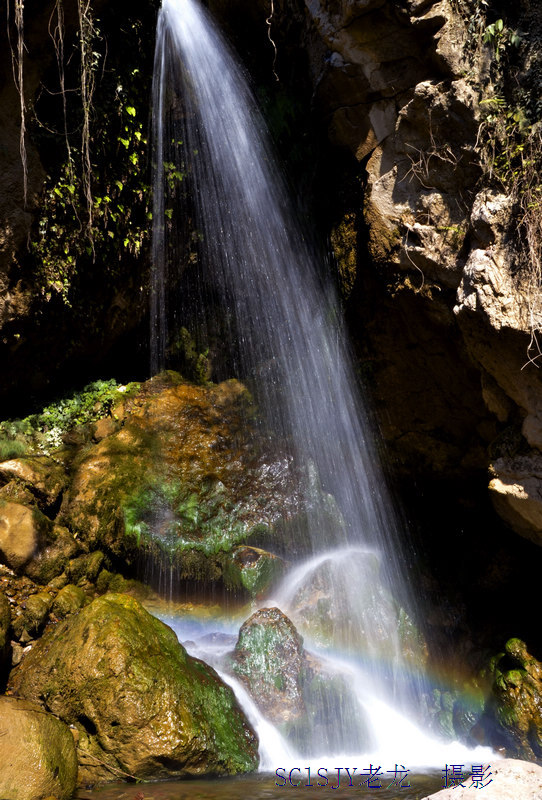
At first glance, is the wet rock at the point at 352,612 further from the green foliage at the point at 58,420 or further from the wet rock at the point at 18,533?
the green foliage at the point at 58,420

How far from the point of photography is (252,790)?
157 inches

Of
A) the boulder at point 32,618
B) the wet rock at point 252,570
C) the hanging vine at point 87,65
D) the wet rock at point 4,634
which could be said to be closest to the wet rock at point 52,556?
the boulder at point 32,618

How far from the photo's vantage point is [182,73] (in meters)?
7.96

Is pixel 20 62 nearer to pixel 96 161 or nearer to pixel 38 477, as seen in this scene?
pixel 96 161

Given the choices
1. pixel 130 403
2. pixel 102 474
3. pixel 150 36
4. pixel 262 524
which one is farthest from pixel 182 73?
pixel 262 524

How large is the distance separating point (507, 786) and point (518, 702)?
3021 mm

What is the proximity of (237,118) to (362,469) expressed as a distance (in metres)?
5.46

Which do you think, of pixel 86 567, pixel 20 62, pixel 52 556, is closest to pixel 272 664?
pixel 86 567

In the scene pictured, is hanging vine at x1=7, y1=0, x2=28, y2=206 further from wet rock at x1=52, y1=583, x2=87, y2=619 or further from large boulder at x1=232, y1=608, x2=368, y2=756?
large boulder at x1=232, y1=608, x2=368, y2=756

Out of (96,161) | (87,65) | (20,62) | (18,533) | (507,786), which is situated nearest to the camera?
(507,786)

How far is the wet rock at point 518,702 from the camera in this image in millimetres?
5090

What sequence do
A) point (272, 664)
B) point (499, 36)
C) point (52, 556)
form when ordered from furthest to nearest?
point (52, 556) < point (272, 664) < point (499, 36)

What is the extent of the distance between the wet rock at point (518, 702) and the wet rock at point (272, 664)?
6.34 feet

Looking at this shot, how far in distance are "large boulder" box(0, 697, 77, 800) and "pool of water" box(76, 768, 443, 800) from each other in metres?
0.22
